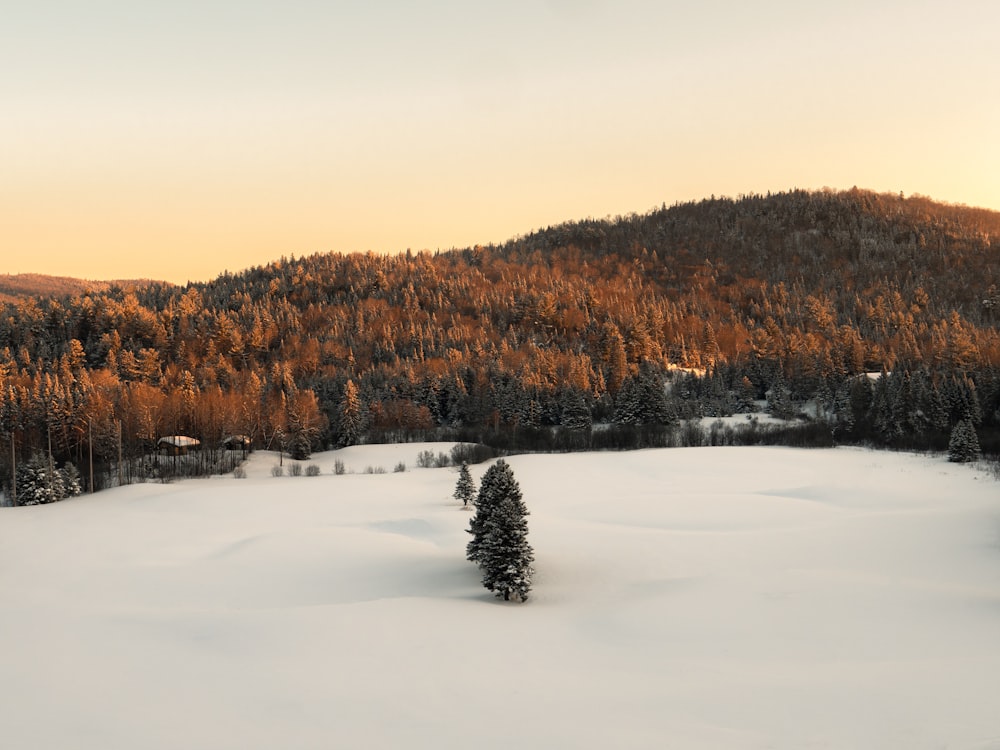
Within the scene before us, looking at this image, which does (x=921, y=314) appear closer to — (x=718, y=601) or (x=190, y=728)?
(x=718, y=601)

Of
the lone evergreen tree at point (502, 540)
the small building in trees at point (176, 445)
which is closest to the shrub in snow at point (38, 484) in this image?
the small building in trees at point (176, 445)

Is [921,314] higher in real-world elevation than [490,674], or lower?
higher

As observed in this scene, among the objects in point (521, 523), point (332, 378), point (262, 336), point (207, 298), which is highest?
point (207, 298)

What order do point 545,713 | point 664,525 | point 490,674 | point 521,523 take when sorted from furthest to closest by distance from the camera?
1. point 664,525
2. point 521,523
3. point 490,674
4. point 545,713

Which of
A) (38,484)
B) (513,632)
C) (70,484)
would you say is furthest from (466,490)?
(70,484)

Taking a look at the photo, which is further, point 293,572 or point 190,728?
point 293,572

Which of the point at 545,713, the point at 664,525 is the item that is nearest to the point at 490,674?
the point at 545,713

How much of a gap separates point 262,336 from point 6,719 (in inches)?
5286

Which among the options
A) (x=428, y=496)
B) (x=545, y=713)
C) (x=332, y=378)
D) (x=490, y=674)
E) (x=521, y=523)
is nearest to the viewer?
(x=545, y=713)

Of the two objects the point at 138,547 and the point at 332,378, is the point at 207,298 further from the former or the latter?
the point at 138,547

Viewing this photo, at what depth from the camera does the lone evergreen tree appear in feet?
72.2

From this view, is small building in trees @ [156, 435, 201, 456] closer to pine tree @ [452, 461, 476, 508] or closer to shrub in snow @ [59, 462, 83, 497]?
shrub in snow @ [59, 462, 83, 497]

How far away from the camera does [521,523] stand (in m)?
23.0

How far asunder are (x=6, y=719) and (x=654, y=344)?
12070 centimetres
